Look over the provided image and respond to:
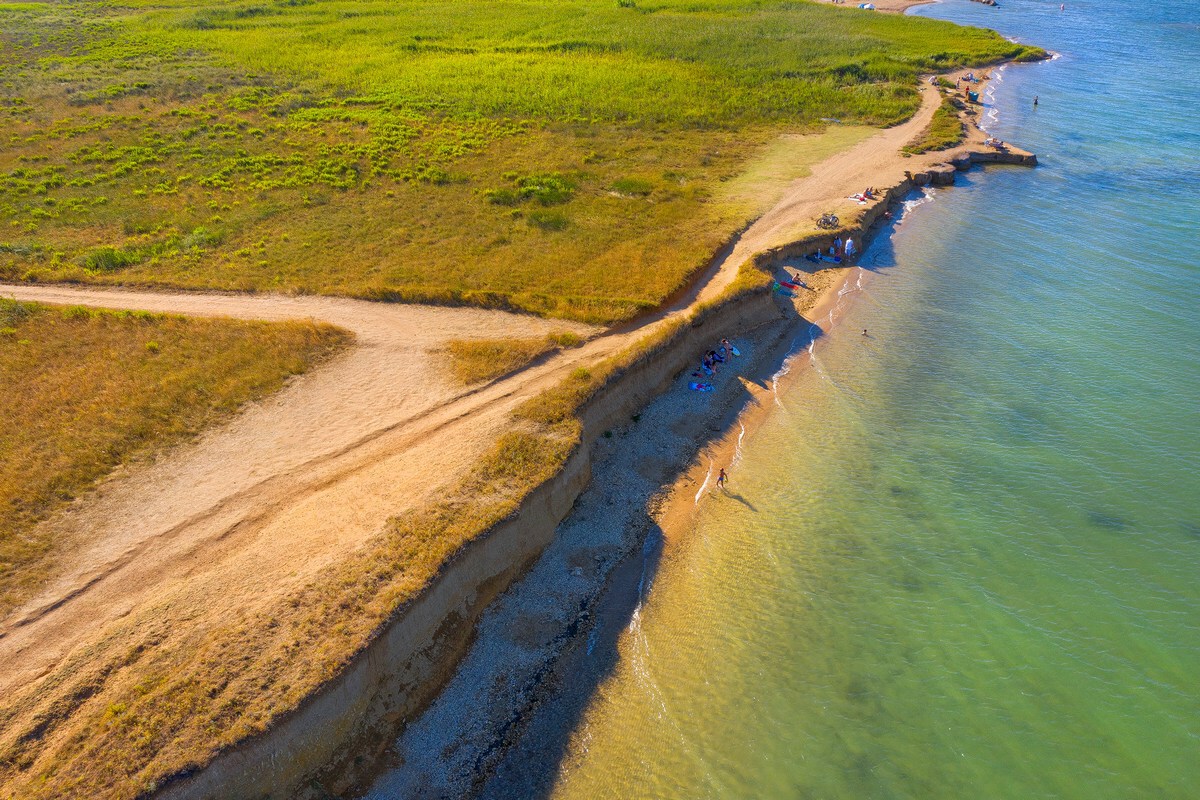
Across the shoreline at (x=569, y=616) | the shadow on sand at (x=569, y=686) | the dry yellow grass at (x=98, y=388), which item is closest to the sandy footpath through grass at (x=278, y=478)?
the dry yellow grass at (x=98, y=388)

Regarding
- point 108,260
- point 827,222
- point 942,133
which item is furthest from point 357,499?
point 942,133

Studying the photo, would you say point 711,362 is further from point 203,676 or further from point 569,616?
point 203,676

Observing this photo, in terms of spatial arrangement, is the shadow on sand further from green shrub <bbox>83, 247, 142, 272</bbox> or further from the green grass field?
green shrub <bbox>83, 247, 142, 272</bbox>

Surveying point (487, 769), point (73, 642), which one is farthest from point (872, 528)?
point (73, 642)

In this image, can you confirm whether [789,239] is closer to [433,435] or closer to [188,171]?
[433,435]

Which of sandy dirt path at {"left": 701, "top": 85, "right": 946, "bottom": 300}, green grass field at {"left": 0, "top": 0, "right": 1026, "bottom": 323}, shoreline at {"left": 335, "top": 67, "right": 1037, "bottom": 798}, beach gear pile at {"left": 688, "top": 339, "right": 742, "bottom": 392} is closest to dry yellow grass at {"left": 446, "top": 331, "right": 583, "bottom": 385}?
green grass field at {"left": 0, "top": 0, "right": 1026, "bottom": 323}

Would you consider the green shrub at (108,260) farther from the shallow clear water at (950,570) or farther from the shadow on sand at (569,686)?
the shallow clear water at (950,570)
